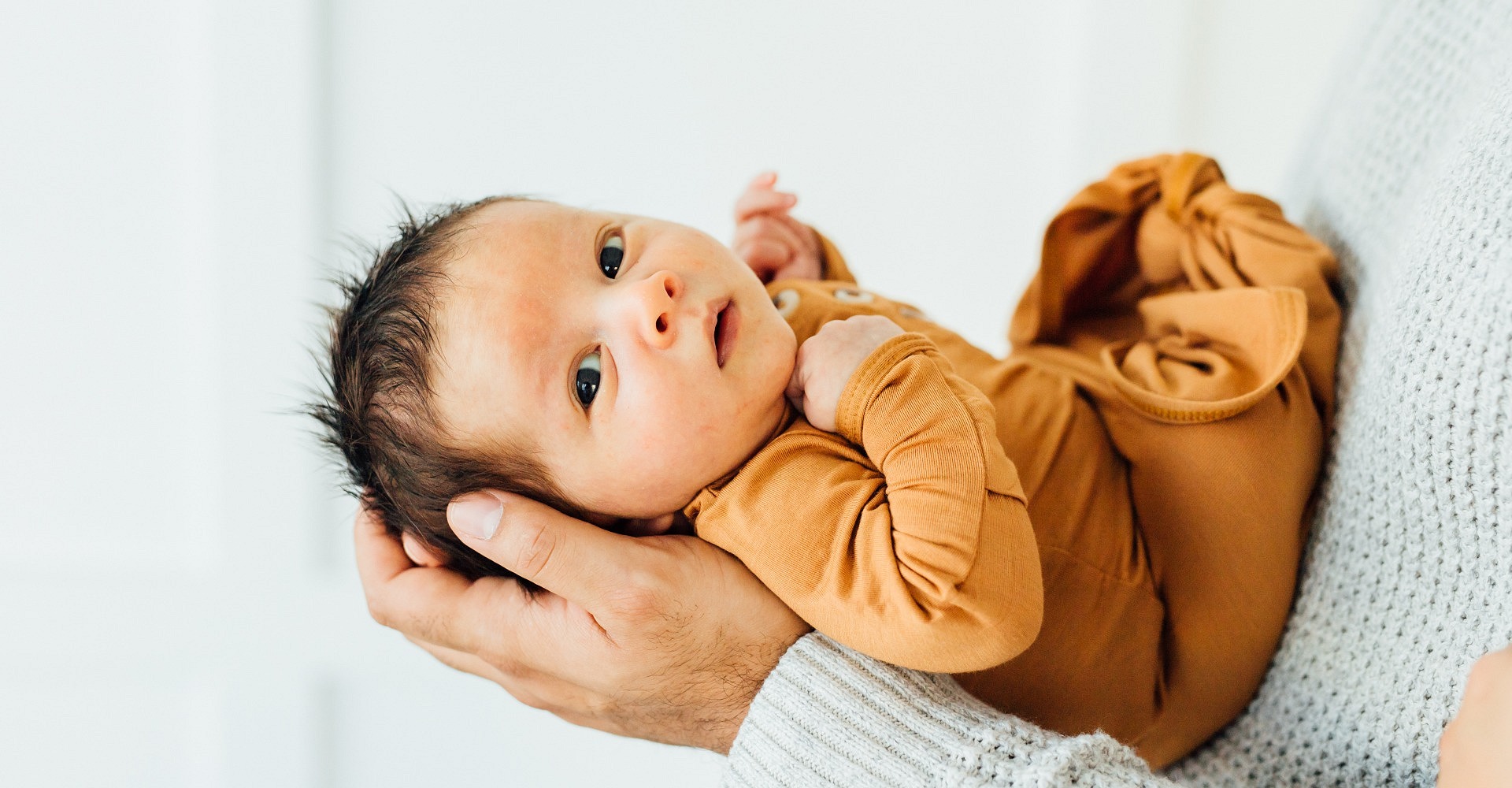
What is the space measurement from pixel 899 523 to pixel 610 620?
286 millimetres

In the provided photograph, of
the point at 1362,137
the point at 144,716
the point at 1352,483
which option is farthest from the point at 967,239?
the point at 144,716

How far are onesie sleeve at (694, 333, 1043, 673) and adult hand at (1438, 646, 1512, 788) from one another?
291mm

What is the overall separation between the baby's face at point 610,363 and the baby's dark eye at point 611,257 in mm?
12

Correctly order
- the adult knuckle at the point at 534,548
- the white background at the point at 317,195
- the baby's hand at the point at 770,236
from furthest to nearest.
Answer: the white background at the point at 317,195 → the baby's hand at the point at 770,236 → the adult knuckle at the point at 534,548

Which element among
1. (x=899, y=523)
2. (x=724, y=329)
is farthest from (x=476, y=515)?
(x=899, y=523)

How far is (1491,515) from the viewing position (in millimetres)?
795

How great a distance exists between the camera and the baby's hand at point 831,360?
36.0 inches

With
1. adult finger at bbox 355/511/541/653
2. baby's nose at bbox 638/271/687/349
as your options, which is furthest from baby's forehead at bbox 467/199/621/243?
adult finger at bbox 355/511/541/653

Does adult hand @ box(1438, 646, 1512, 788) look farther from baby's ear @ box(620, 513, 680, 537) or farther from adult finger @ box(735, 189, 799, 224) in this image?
adult finger @ box(735, 189, 799, 224)

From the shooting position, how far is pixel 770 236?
134cm

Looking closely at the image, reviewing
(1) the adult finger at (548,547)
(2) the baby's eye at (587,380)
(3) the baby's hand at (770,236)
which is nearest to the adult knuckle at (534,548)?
(1) the adult finger at (548,547)

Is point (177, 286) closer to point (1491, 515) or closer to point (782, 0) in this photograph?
point (782, 0)

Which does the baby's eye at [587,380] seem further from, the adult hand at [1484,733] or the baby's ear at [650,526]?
the adult hand at [1484,733]

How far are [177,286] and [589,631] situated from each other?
1435mm
